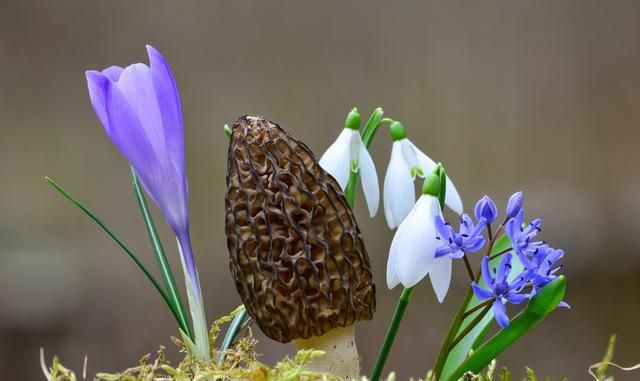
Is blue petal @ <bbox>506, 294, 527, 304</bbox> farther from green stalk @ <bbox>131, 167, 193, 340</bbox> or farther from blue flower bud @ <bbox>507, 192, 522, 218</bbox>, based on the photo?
green stalk @ <bbox>131, 167, 193, 340</bbox>

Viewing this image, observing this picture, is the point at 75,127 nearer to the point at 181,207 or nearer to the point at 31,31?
the point at 31,31

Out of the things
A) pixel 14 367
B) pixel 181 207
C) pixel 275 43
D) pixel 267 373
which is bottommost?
pixel 14 367

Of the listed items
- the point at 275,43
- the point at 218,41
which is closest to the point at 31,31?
the point at 218,41

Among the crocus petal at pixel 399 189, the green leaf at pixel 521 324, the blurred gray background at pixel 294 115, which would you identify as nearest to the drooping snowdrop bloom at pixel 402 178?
the crocus petal at pixel 399 189

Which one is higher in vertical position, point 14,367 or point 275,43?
point 275,43

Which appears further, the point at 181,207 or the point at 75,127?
the point at 75,127
